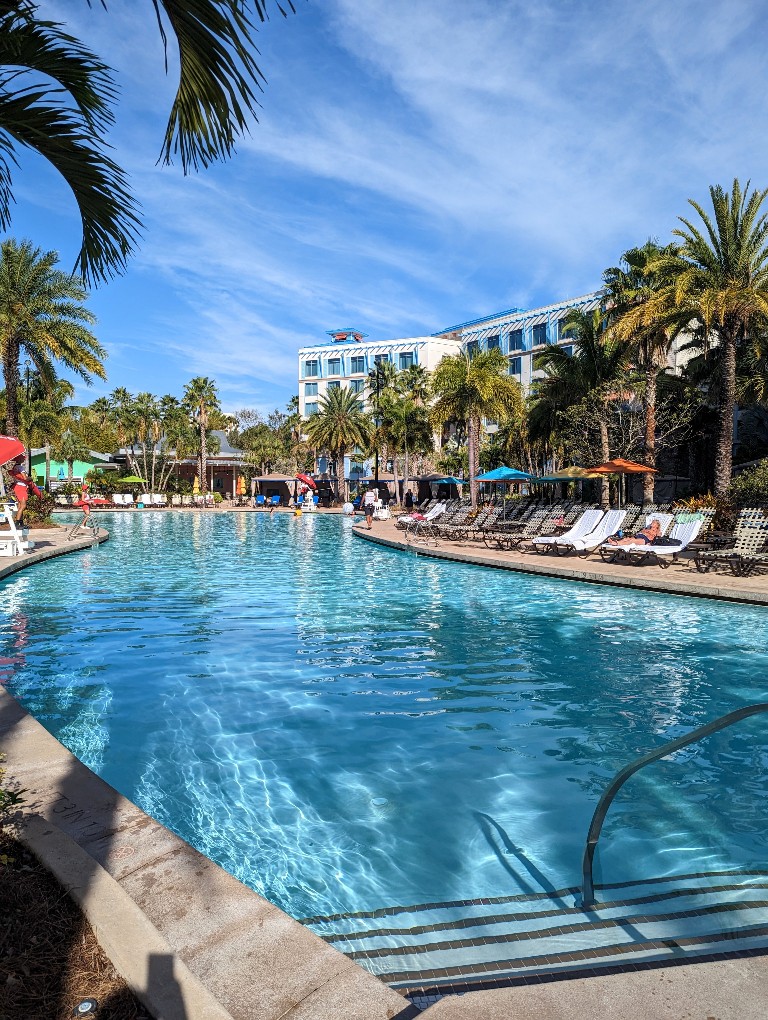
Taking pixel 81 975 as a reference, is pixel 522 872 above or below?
below

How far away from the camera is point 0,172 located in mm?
3877

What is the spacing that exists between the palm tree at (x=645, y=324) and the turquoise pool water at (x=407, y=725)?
13.1m

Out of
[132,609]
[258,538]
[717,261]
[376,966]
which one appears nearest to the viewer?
[376,966]

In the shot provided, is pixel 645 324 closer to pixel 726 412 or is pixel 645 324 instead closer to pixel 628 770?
pixel 726 412

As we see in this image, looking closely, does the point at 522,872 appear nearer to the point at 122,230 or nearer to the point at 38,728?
the point at 38,728

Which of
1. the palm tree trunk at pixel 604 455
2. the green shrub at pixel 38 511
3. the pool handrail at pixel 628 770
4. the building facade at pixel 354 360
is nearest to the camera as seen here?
the pool handrail at pixel 628 770

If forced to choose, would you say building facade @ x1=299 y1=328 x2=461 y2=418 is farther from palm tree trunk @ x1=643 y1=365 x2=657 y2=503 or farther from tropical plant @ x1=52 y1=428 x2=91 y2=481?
palm tree trunk @ x1=643 y1=365 x2=657 y2=503

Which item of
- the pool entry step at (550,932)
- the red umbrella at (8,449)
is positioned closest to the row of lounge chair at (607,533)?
the pool entry step at (550,932)

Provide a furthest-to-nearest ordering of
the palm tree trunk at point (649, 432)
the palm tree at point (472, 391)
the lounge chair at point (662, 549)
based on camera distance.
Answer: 1. the palm tree at point (472, 391)
2. the palm tree trunk at point (649, 432)
3. the lounge chair at point (662, 549)

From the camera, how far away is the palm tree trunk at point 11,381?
78.5 feet

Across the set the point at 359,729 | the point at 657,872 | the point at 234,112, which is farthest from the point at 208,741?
the point at 234,112

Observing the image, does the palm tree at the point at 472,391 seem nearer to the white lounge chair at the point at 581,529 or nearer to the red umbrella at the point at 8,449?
the white lounge chair at the point at 581,529

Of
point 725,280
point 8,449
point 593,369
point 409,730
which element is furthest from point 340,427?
point 409,730

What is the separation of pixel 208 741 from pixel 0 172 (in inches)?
178
